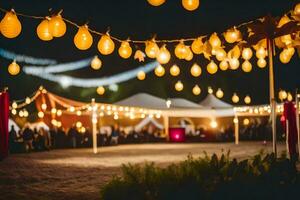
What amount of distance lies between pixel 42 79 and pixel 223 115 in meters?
12.3

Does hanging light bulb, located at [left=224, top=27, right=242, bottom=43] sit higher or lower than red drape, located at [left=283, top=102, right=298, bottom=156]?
higher

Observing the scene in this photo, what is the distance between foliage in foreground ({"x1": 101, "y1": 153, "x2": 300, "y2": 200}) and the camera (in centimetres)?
503

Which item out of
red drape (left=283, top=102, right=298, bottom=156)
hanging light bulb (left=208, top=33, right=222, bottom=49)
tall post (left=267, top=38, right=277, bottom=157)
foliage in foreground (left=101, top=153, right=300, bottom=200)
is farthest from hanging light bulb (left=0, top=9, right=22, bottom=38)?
red drape (left=283, top=102, right=298, bottom=156)

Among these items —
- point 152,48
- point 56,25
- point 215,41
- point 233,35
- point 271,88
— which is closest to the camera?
point 56,25

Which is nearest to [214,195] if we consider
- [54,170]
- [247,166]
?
[247,166]

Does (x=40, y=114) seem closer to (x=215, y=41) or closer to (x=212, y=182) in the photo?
(x=215, y=41)

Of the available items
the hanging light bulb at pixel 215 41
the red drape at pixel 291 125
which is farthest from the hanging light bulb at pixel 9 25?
the red drape at pixel 291 125

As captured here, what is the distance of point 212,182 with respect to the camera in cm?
529

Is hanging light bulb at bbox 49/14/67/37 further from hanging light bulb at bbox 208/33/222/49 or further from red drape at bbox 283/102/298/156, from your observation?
red drape at bbox 283/102/298/156

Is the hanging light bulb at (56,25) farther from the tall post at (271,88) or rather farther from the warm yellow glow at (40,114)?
the warm yellow glow at (40,114)

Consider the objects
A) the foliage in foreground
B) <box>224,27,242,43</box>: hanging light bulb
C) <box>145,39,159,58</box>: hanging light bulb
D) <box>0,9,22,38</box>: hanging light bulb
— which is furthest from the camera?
<box>145,39,159,58</box>: hanging light bulb

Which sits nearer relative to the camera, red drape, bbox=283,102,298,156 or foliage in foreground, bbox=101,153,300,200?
foliage in foreground, bbox=101,153,300,200

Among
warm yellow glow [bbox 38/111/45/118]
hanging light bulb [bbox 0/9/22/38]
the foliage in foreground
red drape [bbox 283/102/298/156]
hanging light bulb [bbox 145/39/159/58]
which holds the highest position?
hanging light bulb [bbox 145/39/159/58]

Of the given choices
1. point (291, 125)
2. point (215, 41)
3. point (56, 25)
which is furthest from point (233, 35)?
point (56, 25)
